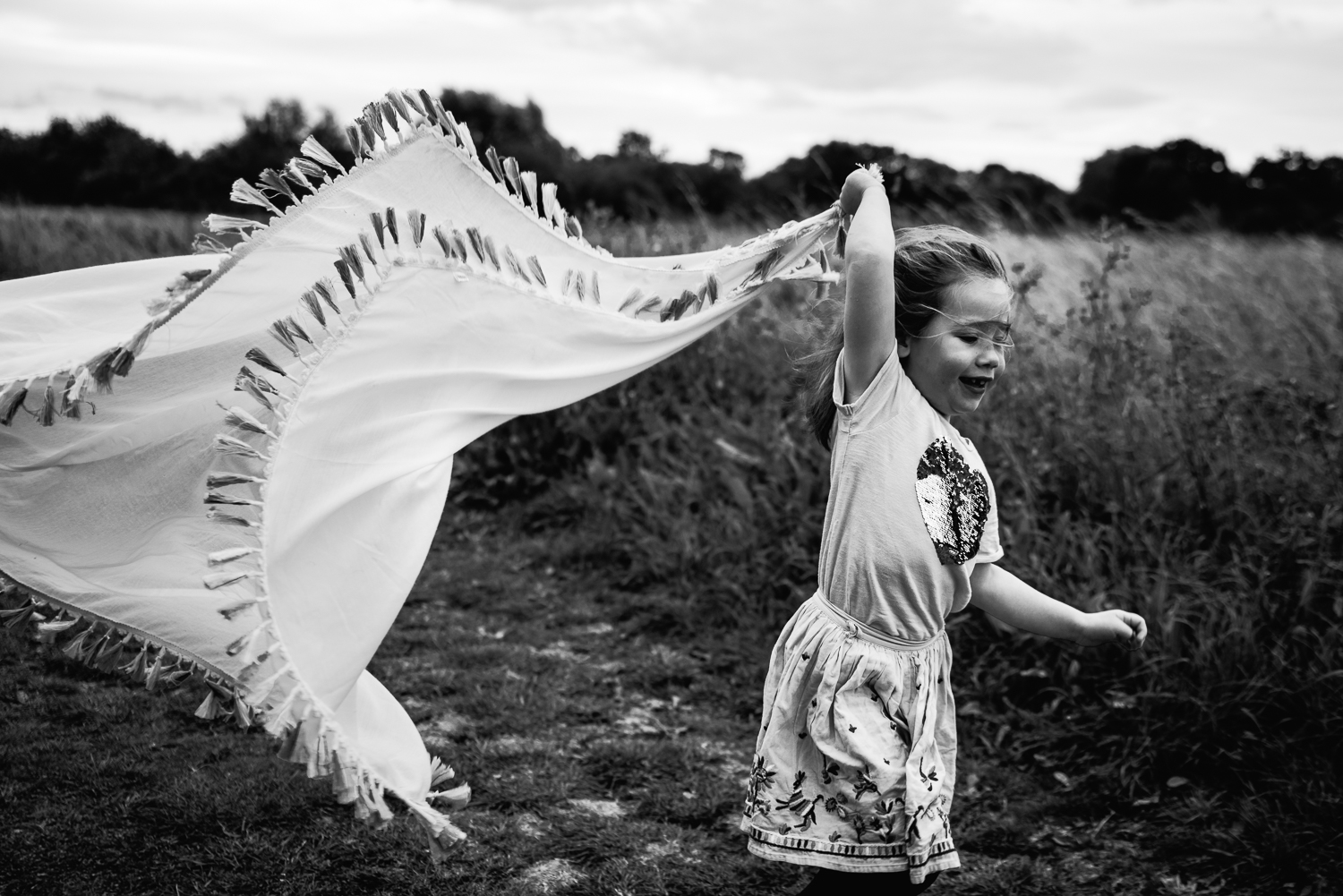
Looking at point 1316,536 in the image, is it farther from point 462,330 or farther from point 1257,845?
point 462,330

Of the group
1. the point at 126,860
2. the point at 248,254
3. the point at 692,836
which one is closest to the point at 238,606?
the point at 248,254

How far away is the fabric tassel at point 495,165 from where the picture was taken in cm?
252

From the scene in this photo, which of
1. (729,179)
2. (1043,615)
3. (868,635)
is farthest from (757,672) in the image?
(729,179)

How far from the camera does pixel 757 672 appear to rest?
4418 mm

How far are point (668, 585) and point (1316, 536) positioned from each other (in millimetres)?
2705

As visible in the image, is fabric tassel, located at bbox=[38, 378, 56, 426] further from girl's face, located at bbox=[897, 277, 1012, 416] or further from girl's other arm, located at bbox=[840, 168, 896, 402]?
girl's face, located at bbox=[897, 277, 1012, 416]

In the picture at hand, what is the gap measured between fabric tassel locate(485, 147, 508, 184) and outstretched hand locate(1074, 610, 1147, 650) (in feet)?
5.38

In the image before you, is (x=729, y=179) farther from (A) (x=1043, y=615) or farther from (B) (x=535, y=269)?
(A) (x=1043, y=615)

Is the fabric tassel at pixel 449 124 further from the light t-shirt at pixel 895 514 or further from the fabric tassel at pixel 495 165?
the light t-shirt at pixel 895 514

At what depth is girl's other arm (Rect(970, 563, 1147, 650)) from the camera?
2379 mm

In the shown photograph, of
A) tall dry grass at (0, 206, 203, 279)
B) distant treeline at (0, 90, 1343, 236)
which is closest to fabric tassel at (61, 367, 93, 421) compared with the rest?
distant treeline at (0, 90, 1343, 236)

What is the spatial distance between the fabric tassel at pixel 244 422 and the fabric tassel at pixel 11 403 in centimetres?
76

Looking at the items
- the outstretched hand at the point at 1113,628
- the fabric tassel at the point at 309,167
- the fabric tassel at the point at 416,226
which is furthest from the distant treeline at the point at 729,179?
the outstretched hand at the point at 1113,628

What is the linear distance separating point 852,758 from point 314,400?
1235 mm
